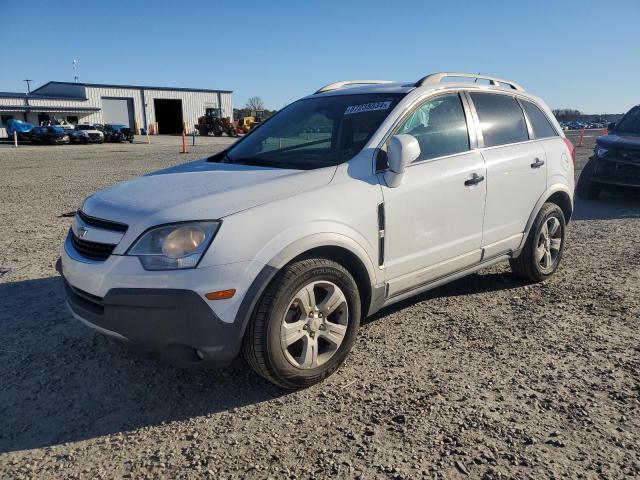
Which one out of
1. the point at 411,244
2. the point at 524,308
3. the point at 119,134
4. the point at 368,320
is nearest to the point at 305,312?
the point at 411,244

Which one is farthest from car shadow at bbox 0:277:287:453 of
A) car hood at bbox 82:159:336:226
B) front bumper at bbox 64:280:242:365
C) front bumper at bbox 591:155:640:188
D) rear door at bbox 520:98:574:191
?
front bumper at bbox 591:155:640:188

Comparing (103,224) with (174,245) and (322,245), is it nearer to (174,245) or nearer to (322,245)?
(174,245)

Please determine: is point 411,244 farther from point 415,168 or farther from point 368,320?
point 368,320

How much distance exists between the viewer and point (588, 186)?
9.52 meters

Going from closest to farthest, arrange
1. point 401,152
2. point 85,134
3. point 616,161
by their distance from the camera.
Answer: point 401,152
point 616,161
point 85,134

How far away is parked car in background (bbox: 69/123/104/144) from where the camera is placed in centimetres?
3462

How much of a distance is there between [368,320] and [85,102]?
54431mm

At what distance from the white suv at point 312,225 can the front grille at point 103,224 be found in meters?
0.01

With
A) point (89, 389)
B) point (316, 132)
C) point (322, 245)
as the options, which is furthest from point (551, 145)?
point (89, 389)

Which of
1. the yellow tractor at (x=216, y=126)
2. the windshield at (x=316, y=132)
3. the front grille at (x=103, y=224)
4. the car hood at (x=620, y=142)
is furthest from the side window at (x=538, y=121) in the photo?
the yellow tractor at (x=216, y=126)

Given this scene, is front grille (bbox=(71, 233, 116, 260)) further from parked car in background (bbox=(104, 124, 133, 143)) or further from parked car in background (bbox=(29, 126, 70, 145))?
parked car in background (bbox=(104, 124, 133, 143))

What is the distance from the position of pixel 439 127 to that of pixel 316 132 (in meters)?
0.94

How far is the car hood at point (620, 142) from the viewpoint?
340 inches

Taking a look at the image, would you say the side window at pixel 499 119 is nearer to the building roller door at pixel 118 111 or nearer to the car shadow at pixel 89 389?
the car shadow at pixel 89 389
